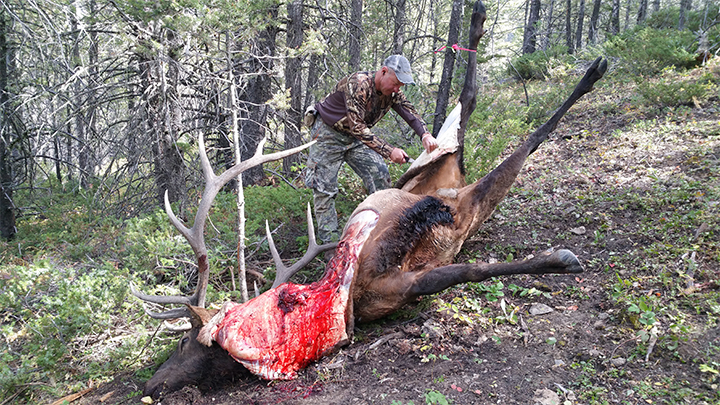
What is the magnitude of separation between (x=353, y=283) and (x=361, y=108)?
2083 millimetres

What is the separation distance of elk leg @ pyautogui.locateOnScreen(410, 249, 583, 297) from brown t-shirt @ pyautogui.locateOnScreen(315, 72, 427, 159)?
5.29ft

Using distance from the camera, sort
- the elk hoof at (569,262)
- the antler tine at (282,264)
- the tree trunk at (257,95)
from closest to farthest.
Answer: the elk hoof at (569,262) → the antler tine at (282,264) → the tree trunk at (257,95)

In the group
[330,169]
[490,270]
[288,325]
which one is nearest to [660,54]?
[330,169]

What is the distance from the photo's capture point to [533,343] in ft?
9.75

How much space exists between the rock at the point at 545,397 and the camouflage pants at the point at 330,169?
2.80 m

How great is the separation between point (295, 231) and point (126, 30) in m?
3.25

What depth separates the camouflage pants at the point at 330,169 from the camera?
4.81 m

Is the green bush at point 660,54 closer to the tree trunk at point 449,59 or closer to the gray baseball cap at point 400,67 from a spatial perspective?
the tree trunk at point 449,59

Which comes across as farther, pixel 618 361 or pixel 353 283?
pixel 353 283

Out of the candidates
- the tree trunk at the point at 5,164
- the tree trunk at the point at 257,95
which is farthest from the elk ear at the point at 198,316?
the tree trunk at the point at 5,164

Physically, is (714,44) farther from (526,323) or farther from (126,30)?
(126,30)

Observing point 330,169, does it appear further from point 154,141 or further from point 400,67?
point 154,141

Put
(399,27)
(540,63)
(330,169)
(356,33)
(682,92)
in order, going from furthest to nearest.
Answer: (540,63) < (356,33) < (399,27) < (682,92) < (330,169)

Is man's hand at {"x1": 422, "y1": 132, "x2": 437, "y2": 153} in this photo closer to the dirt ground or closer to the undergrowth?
the undergrowth
